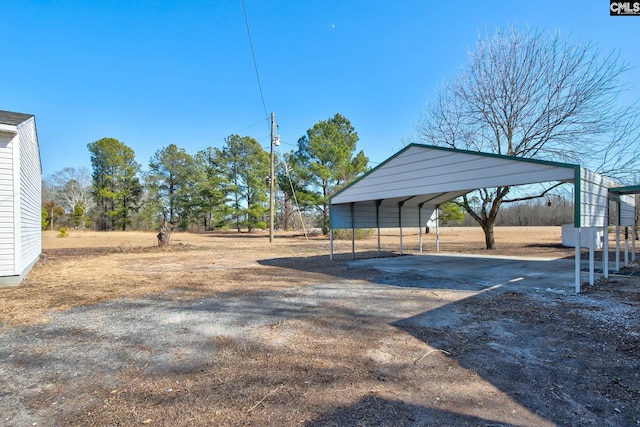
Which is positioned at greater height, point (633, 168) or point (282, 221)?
point (633, 168)

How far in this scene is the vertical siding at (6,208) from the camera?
247 inches

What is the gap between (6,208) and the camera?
6.34 meters

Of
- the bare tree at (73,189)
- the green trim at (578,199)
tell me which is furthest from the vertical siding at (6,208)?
the bare tree at (73,189)

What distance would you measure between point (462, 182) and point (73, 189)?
49.1 metres

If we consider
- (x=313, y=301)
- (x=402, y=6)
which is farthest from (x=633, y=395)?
(x=402, y=6)

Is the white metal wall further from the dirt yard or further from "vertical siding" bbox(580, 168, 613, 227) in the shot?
the dirt yard

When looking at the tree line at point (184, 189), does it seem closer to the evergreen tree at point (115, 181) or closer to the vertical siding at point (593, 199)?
the evergreen tree at point (115, 181)

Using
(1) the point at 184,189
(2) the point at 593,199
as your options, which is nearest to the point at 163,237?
(2) the point at 593,199

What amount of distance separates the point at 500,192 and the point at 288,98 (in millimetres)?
13292

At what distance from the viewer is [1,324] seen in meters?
3.90

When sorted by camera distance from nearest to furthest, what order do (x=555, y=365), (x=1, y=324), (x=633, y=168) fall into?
(x=555, y=365)
(x=1, y=324)
(x=633, y=168)

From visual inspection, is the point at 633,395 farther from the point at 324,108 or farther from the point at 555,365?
the point at 324,108

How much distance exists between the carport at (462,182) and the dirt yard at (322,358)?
184 cm

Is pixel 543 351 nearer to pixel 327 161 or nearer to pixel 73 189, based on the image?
pixel 327 161
